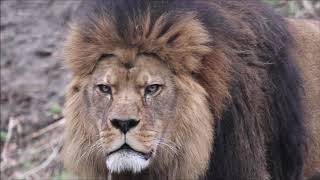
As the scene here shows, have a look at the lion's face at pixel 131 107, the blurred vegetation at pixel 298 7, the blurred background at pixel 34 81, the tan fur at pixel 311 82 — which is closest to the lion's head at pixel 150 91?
the lion's face at pixel 131 107

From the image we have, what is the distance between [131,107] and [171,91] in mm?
262

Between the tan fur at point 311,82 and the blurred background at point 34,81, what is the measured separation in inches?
86.1

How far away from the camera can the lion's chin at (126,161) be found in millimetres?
4082

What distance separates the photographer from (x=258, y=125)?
15.0 feet

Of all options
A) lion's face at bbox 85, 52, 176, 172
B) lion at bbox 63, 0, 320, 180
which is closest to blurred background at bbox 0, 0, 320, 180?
lion at bbox 63, 0, 320, 180

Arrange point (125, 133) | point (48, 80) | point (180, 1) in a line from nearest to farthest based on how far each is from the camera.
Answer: point (125, 133), point (180, 1), point (48, 80)

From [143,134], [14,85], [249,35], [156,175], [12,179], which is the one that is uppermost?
[249,35]

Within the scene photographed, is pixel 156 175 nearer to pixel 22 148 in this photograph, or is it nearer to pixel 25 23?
pixel 22 148

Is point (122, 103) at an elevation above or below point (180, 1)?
below

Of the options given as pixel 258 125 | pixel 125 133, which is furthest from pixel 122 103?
pixel 258 125

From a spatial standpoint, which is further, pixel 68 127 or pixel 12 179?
pixel 12 179

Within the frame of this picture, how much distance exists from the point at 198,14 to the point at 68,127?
868 millimetres

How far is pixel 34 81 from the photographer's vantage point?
7867 mm

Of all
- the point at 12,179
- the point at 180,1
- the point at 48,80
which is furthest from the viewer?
the point at 48,80
